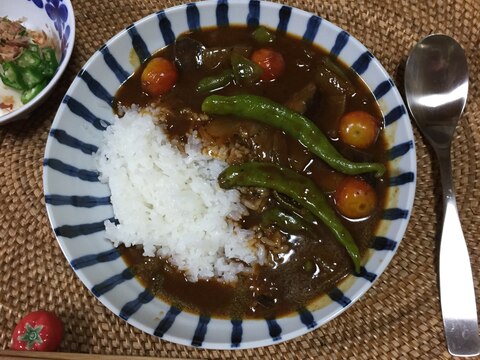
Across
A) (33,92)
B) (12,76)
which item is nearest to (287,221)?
(33,92)

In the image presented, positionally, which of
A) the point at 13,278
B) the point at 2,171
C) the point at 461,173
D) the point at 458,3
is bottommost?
the point at 13,278

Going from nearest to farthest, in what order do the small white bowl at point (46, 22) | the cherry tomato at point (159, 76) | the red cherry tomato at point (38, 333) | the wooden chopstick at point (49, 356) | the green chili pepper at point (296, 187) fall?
the wooden chopstick at point (49, 356) → the red cherry tomato at point (38, 333) → the green chili pepper at point (296, 187) → the small white bowl at point (46, 22) → the cherry tomato at point (159, 76)

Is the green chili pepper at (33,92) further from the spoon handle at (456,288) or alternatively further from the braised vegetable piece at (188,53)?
→ the spoon handle at (456,288)

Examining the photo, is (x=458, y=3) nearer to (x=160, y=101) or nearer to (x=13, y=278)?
(x=160, y=101)

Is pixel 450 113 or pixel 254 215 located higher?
pixel 450 113

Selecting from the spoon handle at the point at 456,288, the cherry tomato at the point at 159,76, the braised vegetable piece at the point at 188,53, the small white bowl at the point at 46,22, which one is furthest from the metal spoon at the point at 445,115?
the small white bowl at the point at 46,22

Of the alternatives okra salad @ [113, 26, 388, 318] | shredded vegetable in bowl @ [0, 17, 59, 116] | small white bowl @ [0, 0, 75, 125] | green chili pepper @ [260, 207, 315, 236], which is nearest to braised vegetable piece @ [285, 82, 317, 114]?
okra salad @ [113, 26, 388, 318]

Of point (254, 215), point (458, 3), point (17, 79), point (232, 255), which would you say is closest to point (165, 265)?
point (232, 255)
